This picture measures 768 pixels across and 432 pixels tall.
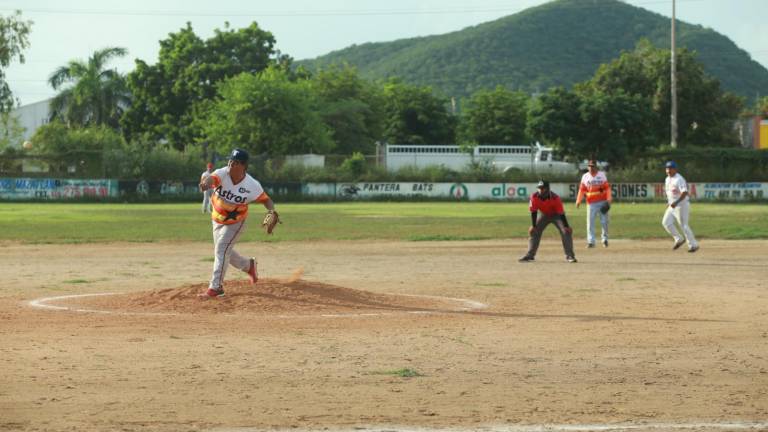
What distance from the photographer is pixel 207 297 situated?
1314 cm

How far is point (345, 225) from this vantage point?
3434 cm

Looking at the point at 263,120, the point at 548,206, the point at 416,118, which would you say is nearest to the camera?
the point at 548,206

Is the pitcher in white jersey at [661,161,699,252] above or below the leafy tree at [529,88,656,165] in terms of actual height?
below

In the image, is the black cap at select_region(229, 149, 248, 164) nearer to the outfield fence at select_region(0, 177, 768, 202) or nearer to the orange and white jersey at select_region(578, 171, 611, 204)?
the orange and white jersey at select_region(578, 171, 611, 204)

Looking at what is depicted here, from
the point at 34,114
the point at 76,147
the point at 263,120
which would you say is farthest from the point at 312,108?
the point at 34,114

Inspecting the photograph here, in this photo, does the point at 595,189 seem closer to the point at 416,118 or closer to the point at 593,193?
the point at 593,193

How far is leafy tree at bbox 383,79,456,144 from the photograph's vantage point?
345 ft

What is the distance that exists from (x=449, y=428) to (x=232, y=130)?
6414 cm

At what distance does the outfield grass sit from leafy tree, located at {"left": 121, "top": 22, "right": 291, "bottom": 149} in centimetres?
4347

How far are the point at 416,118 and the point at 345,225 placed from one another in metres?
72.6

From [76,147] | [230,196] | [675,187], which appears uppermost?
[76,147]

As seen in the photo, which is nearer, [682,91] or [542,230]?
[542,230]

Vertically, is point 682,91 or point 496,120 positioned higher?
point 682,91

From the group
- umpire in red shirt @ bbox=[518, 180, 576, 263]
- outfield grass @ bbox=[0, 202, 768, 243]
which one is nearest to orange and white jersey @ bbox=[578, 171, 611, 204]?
umpire in red shirt @ bbox=[518, 180, 576, 263]
